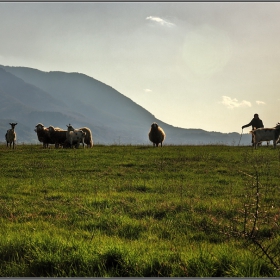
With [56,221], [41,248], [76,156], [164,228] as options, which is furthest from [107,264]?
[76,156]

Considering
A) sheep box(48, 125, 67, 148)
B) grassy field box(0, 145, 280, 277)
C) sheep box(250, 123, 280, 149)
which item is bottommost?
grassy field box(0, 145, 280, 277)

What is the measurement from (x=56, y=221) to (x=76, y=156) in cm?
1502

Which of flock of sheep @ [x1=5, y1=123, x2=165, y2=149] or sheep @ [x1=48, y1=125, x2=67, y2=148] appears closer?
flock of sheep @ [x1=5, y1=123, x2=165, y2=149]

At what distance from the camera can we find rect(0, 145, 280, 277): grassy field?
5449 millimetres

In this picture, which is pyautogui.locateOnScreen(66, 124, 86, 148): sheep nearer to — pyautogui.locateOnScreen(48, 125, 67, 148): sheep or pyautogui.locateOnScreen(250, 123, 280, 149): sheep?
pyautogui.locateOnScreen(48, 125, 67, 148): sheep

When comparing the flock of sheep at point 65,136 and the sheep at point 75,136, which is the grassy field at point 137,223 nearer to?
the sheep at point 75,136

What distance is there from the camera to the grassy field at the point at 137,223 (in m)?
5.45

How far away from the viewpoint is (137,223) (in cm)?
797

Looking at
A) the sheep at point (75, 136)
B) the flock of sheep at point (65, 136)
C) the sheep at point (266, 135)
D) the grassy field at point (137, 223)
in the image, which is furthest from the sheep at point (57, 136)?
the sheep at point (266, 135)

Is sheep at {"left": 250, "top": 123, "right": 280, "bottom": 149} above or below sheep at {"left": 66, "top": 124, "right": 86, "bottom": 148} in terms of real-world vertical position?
above

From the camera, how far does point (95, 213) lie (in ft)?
29.2

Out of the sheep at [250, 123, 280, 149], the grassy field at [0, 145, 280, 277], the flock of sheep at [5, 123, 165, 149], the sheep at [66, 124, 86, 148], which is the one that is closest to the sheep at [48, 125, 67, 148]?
the flock of sheep at [5, 123, 165, 149]

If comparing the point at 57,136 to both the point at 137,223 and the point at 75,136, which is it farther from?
the point at 137,223

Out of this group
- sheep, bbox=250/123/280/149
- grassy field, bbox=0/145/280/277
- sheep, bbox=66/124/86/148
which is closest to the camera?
grassy field, bbox=0/145/280/277
